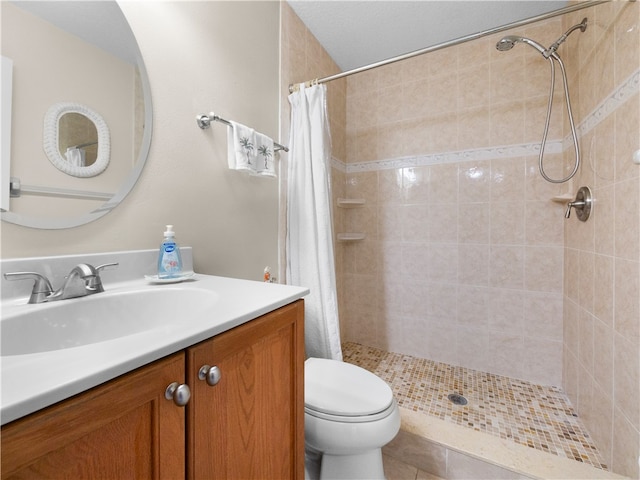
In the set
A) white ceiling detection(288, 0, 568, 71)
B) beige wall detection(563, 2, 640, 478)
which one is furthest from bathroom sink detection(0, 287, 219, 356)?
white ceiling detection(288, 0, 568, 71)

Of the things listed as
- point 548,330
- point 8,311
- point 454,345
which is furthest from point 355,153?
point 8,311

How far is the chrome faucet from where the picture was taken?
635 millimetres

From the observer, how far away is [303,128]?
1470 millimetres

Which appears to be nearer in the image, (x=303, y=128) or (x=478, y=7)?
(x=303, y=128)

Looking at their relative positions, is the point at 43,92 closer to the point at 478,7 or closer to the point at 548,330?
the point at 478,7

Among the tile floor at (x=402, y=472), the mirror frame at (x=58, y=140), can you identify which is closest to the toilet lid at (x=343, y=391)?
the tile floor at (x=402, y=472)

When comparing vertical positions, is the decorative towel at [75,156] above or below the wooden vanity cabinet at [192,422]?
above

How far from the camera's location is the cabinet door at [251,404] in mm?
479

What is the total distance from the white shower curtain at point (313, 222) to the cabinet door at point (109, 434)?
39.8 inches

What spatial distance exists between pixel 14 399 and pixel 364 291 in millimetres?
2078

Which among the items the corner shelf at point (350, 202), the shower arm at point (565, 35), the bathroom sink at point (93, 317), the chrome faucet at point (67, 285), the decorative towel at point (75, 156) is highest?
the shower arm at point (565, 35)

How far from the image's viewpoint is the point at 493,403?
4.98 ft

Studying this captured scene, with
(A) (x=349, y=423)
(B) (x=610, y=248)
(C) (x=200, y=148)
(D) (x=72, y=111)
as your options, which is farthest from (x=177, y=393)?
(B) (x=610, y=248)

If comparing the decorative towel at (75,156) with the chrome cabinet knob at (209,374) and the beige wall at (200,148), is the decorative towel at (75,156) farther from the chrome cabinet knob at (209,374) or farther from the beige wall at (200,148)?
the chrome cabinet knob at (209,374)
